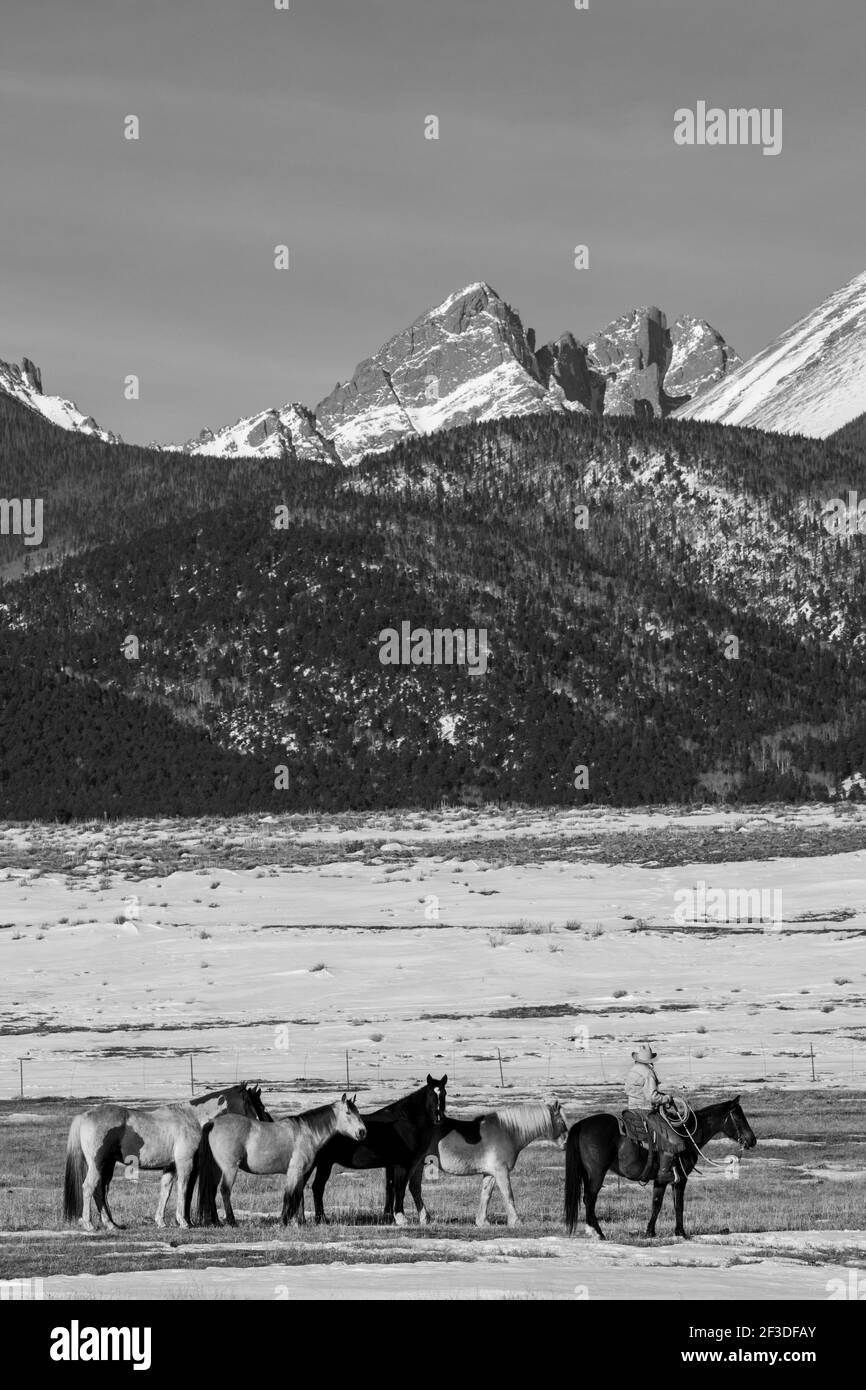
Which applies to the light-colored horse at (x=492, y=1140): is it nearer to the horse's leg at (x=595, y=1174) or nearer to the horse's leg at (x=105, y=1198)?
the horse's leg at (x=595, y=1174)

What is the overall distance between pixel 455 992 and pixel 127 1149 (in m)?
30.0

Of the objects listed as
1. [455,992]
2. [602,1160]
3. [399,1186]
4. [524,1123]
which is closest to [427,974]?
[455,992]

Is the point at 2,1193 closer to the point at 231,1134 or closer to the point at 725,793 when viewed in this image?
the point at 231,1134

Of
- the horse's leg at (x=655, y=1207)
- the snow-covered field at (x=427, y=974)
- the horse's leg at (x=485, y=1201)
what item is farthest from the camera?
the snow-covered field at (x=427, y=974)

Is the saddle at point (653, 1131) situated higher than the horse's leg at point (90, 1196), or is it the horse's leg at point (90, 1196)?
the saddle at point (653, 1131)

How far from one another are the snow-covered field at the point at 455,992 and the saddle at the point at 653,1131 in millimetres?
1138

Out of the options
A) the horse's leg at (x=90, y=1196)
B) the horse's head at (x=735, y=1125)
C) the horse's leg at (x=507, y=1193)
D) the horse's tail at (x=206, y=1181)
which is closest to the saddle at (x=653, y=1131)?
the horse's head at (x=735, y=1125)

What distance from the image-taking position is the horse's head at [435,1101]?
919 inches

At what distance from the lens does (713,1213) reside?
82.9 ft

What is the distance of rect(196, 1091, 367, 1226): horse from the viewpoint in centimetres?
2319

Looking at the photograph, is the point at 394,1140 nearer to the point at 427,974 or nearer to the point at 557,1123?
the point at 557,1123

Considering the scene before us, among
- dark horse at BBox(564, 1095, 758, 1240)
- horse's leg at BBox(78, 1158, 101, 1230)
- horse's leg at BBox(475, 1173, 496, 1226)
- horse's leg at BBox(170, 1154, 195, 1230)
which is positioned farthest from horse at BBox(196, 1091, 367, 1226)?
dark horse at BBox(564, 1095, 758, 1240)
